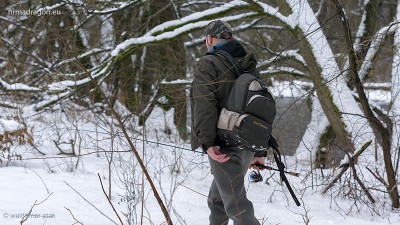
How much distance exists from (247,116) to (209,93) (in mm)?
248

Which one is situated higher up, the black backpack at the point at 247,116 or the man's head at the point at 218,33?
the man's head at the point at 218,33

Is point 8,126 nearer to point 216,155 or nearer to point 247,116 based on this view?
point 216,155

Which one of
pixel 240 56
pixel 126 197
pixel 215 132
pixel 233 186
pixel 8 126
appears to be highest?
pixel 8 126

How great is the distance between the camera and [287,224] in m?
3.59

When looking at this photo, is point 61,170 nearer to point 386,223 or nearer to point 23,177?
point 23,177

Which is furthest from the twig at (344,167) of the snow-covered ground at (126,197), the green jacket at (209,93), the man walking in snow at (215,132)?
the green jacket at (209,93)

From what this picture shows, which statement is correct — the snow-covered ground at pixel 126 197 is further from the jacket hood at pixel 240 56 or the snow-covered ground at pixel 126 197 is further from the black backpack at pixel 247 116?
the jacket hood at pixel 240 56

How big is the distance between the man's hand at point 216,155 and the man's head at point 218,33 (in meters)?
0.64

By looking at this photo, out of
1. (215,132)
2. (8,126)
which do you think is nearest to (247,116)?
(215,132)

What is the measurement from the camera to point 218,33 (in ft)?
9.45

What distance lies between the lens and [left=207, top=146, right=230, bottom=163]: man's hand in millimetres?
2727

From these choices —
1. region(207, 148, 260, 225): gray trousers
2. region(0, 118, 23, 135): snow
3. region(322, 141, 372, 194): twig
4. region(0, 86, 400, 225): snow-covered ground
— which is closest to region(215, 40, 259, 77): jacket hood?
region(207, 148, 260, 225): gray trousers

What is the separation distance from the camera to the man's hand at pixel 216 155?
8.95ft

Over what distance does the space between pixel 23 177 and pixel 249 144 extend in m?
2.58
